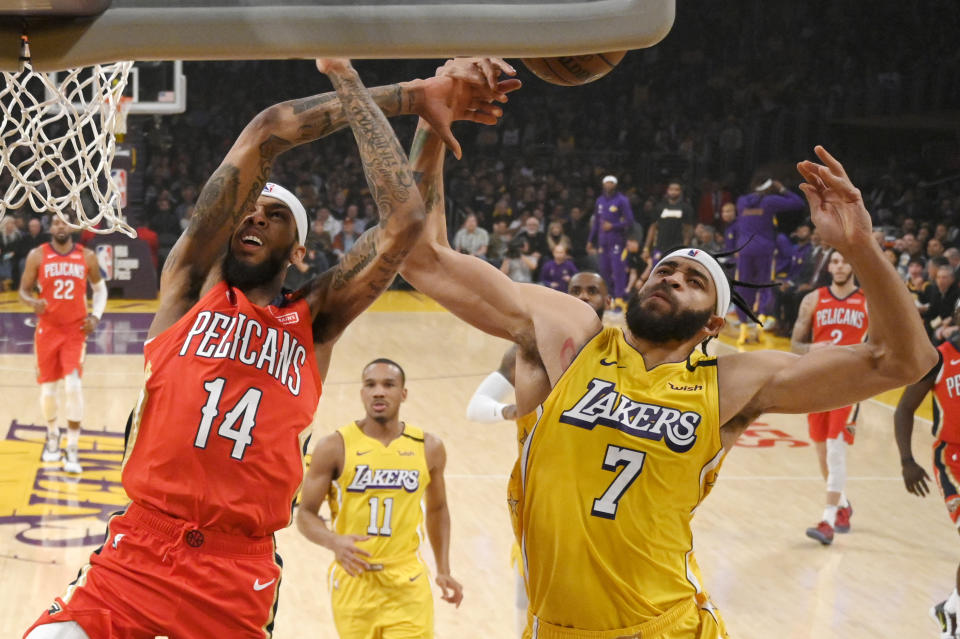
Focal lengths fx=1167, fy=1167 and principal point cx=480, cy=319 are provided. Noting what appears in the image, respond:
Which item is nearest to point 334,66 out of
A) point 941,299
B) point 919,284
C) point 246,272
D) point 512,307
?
point 246,272

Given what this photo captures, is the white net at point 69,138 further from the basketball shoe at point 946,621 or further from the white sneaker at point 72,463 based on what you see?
the basketball shoe at point 946,621

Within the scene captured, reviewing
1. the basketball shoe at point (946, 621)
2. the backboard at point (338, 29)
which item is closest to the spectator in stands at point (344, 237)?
the basketball shoe at point (946, 621)

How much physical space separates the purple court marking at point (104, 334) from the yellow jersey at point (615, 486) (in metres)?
11.9

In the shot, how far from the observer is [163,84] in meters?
14.8

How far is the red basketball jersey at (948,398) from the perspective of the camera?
6504 millimetres

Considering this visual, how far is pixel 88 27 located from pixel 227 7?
0.84ft

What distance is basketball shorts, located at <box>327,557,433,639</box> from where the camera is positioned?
524 centimetres

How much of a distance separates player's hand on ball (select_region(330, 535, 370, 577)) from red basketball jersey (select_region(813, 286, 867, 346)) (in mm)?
5137

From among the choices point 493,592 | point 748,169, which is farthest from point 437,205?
point 748,169

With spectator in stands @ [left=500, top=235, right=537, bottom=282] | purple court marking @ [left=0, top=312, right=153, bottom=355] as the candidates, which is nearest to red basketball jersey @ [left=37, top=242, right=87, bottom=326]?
purple court marking @ [left=0, top=312, right=153, bottom=355]

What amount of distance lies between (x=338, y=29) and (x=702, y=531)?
694 centimetres

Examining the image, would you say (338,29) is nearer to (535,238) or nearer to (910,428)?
(910,428)

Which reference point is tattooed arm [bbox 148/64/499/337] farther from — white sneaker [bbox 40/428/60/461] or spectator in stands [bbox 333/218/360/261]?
spectator in stands [bbox 333/218/360/261]

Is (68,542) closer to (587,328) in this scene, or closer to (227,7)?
(587,328)
